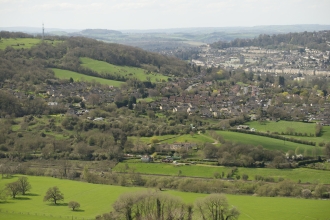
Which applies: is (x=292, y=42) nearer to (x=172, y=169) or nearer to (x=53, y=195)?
(x=172, y=169)

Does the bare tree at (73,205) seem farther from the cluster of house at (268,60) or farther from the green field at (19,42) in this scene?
the cluster of house at (268,60)

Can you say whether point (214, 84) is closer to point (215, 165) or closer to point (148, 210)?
point (215, 165)

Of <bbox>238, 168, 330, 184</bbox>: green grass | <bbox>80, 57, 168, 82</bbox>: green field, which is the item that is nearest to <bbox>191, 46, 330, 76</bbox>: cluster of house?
<bbox>80, 57, 168, 82</bbox>: green field

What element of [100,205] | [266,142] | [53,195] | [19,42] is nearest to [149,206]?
[100,205]

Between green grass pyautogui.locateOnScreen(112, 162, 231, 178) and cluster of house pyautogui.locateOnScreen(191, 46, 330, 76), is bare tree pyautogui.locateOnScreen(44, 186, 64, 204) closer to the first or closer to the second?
green grass pyautogui.locateOnScreen(112, 162, 231, 178)

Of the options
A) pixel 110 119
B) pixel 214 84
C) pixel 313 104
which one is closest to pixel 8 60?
pixel 110 119
